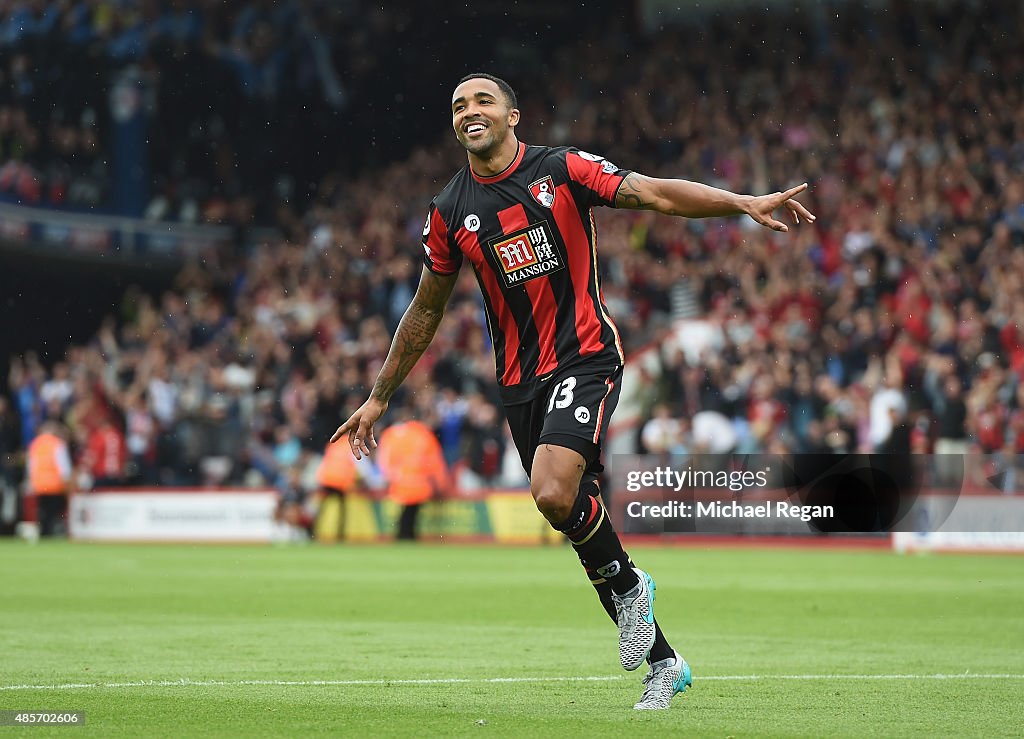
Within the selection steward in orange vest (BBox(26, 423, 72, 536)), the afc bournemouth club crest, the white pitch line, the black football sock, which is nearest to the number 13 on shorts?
the black football sock

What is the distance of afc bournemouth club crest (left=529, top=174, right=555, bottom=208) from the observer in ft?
22.5

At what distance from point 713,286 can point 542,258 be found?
58.4ft

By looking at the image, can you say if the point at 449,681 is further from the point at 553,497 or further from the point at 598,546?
the point at 553,497

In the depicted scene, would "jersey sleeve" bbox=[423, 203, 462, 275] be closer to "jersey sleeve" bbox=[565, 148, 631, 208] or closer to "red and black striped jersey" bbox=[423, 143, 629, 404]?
"red and black striped jersey" bbox=[423, 143, 629, 404]

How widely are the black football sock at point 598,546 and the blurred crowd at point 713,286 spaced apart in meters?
13.7

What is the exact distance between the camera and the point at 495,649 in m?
9.43

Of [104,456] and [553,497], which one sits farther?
[104,456]

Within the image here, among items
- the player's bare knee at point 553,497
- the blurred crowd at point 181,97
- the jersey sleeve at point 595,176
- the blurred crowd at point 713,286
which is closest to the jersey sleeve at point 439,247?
the jersey sleeve at point 595,176

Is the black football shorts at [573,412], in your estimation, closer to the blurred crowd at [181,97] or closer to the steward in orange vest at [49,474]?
the steward in orange vest at [49,474]

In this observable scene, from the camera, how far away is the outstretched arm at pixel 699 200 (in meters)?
6.16

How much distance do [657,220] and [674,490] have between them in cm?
644

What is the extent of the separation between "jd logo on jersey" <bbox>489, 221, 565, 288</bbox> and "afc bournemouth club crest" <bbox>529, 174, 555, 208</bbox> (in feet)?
0.29

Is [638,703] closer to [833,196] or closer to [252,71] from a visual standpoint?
[833,196]

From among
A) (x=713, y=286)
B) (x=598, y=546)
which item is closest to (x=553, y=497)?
(x=598, y=546)
